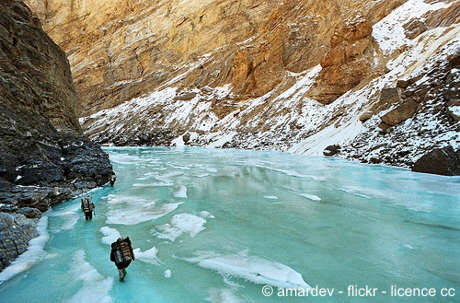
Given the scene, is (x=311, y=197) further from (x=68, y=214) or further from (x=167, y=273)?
(x=68, y=214)

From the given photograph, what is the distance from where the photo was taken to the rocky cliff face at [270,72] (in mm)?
17406

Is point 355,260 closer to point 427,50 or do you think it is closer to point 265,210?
point 265,210

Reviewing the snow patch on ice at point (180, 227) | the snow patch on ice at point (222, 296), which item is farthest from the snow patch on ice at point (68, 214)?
the snow patch on ice at point (222, 296)

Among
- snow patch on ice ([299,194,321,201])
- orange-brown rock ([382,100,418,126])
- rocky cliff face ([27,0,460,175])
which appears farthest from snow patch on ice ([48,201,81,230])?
orange-brown rock ([382,100,418,126])

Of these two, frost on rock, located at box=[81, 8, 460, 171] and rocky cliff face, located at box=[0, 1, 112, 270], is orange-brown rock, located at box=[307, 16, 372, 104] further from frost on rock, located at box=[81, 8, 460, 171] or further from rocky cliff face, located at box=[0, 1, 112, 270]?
rocky cliff face, located at box=[0, 1, 112, 270]

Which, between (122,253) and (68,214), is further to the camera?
(68,214)

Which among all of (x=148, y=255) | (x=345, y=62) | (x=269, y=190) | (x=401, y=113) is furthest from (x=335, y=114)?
(x=148, y=255)

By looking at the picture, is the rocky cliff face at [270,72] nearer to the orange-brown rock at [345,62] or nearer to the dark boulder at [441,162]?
the orange-brown rock at [345,62]

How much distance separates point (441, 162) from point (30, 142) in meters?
18.2

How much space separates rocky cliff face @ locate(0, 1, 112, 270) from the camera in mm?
7113

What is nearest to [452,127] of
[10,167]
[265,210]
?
[265,210]

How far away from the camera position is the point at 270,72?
51344mm

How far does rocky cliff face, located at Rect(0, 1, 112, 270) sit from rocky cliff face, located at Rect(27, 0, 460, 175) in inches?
652

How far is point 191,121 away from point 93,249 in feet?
163
